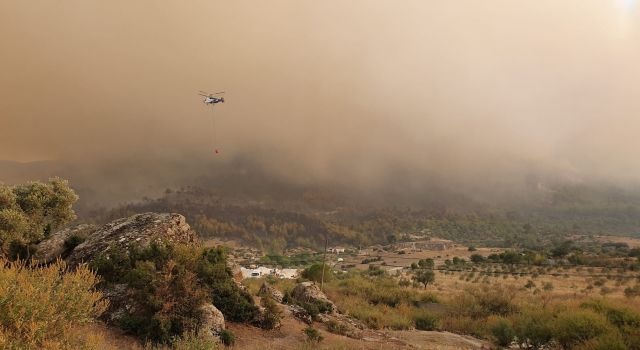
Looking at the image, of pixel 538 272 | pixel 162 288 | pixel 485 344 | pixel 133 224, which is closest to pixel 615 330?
pixel 485 344

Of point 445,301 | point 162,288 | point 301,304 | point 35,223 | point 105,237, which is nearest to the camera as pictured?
point 162,288

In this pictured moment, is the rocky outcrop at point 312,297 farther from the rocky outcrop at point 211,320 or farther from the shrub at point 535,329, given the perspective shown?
the shrub at point 535,329

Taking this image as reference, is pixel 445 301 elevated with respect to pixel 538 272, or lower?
elevated

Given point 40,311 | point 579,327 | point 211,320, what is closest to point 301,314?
point 211,320

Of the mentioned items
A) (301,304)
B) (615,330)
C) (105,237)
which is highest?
(105,237)

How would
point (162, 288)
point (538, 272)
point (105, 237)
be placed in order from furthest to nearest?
1. point (538, 272)
2. point (105, 237)
3. point (162, 288)

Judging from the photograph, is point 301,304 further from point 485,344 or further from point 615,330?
point 615,330

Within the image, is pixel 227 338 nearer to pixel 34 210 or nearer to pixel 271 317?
pixel 271 317
